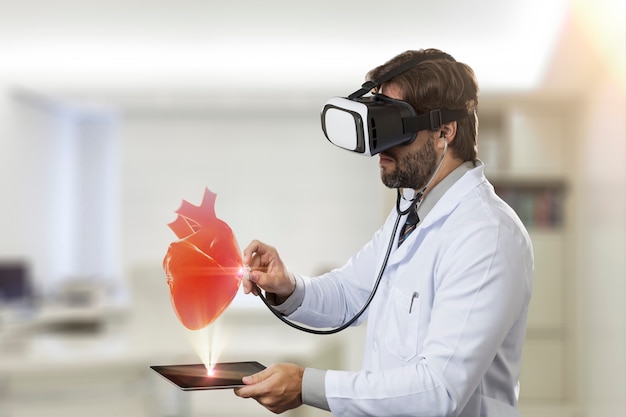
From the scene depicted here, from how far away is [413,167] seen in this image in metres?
1.72

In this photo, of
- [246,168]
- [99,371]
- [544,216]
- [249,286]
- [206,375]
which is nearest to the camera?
[206,375]

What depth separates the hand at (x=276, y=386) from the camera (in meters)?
1.56

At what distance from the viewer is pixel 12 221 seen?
23.3 ft

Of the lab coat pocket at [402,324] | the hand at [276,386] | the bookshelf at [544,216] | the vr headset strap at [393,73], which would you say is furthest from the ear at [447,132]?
the bookshelf at [544,216]

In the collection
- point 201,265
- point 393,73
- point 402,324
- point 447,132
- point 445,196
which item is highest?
point 393,73

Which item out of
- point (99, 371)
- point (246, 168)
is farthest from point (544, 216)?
point (99, 371)

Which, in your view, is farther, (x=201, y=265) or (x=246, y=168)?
(x=246, y=168)

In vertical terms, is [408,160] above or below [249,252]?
above

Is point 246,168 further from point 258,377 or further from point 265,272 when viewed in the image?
point 258,377

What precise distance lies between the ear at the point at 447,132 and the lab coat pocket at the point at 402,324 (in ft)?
1.14

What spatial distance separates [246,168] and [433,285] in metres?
6.22

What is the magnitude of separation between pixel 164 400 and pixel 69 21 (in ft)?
10.2

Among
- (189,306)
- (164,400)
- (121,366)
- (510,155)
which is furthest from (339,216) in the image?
(189,306)

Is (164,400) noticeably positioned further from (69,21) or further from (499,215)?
(499,215)
